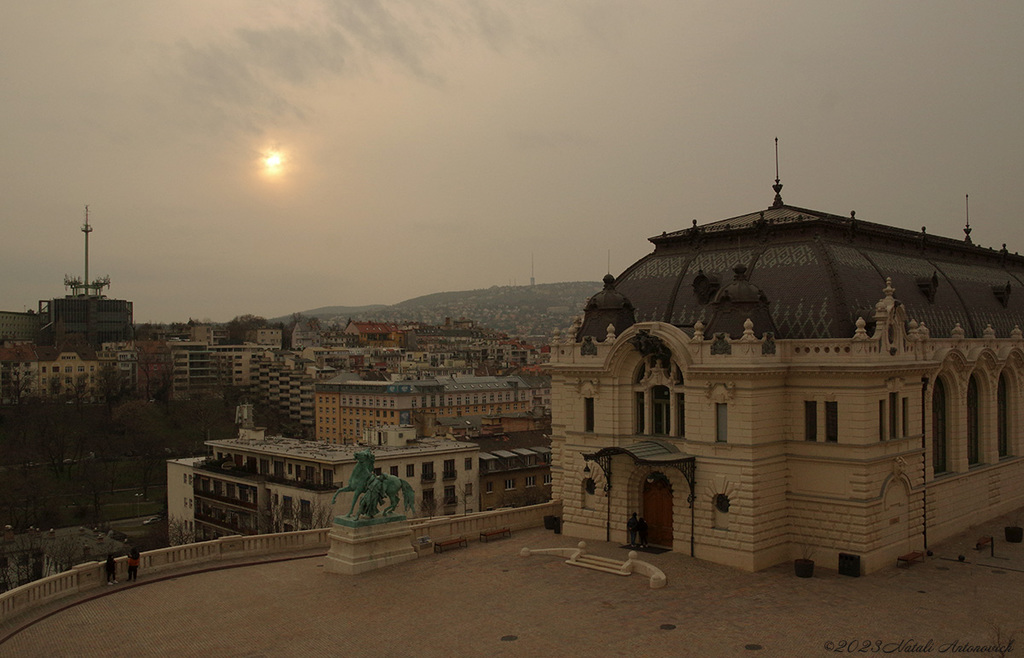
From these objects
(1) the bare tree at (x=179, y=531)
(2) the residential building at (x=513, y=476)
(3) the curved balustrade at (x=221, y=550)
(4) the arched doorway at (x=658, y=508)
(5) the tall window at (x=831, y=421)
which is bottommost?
(1) the bare tree at (x=179, y=531)

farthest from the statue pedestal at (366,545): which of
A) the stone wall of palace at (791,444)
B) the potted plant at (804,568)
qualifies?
the potted plant at (804,568)

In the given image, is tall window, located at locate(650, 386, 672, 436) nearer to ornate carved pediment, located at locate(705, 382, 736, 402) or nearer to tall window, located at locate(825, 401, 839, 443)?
ornate carved pediment, located at locate(705, 382, 736, 402)

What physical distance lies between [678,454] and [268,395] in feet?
474

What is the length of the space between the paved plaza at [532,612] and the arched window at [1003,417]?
36.7 ft

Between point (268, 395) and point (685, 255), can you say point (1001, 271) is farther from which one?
point (268, 395)

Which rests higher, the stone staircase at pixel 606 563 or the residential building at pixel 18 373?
the residential building at pixel 18 373

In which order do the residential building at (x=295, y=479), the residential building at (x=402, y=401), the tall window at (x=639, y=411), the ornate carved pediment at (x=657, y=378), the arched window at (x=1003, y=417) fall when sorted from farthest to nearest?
the residential building at (x=402, y=401) → the residential building at (x=295, y=479) → the arched window at (x=1003, y=417) → the tall window at (x=639, y=411) → the ornate carved pediment at (x=657, y=378)

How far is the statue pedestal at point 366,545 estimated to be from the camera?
3459 centimetres

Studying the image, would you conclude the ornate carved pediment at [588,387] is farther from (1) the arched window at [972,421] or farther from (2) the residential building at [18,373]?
(2) the residential building at [18,373]

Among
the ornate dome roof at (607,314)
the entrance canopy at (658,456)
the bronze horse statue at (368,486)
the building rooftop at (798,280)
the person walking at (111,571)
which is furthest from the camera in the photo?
the ornate dome roof at (607,314)

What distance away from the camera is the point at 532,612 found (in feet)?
96.0

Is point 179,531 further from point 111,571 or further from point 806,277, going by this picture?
point 806,277

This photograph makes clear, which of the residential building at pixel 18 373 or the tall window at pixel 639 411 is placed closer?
the tall window at pixel 639 411

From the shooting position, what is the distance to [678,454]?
36.0 meters
